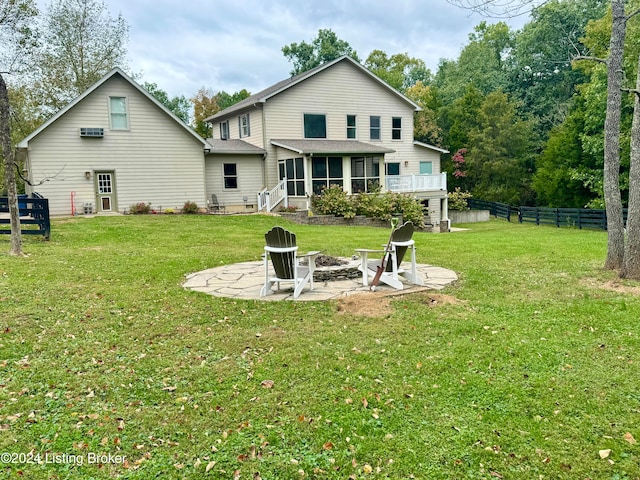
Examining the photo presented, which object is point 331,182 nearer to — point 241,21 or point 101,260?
point 241,21

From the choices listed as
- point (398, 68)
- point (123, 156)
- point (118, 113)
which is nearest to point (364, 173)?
point (123, 156)

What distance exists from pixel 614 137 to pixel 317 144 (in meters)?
15.8

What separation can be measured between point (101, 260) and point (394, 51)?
138 feet

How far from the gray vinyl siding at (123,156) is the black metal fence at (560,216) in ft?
56.2

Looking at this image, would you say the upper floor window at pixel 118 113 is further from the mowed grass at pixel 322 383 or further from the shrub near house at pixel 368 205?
the mowed grass at pixel 322 383

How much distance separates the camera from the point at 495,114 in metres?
30.6

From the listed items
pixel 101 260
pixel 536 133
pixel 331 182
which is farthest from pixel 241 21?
pixel 536 133

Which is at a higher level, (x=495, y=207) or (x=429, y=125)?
(x=429, y=125)

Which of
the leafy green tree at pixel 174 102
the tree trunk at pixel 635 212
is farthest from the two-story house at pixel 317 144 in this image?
the leafy green tree at pixel 174 102

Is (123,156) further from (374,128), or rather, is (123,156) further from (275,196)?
(374,128)

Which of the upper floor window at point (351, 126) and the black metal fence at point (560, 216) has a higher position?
the upper floor window at point (351, 126)

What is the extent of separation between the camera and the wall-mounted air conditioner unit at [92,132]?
18.1 meters

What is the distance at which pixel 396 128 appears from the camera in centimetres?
2547

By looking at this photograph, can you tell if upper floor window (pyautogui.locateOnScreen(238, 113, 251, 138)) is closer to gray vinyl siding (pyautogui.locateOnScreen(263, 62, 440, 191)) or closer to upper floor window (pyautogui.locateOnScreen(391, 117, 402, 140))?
gray vinyl siding (pyautogui.locateOnScreen(263, 62, 440, 191))
